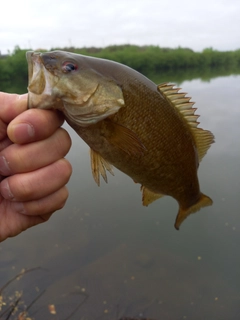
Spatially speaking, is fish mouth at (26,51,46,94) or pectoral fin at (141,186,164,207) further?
pectoral fin at (141,186,164,207)

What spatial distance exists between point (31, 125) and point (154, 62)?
43391 mm

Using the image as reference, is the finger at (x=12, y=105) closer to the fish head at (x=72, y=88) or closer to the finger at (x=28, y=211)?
the fish head at (x=72, y=88)

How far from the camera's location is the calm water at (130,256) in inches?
194

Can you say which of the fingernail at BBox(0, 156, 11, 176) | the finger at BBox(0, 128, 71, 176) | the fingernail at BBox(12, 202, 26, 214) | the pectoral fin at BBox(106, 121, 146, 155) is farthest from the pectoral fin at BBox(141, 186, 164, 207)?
the fingernail at BBox(0, 156, 11, 176)

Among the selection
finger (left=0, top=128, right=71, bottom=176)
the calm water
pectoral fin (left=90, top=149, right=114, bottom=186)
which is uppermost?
finger (left=0, top=128, right=71, bottom=176)

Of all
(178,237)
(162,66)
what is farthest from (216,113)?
(162,66)

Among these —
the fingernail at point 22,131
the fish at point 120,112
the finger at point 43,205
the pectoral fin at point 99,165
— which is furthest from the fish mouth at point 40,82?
the finger at point 43,205

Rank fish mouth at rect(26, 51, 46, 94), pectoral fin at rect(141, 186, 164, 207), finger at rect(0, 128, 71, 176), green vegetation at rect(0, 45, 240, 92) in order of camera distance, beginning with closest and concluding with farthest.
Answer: fish mouth at rect(26, 51, 46, 94) → finger at rect(0, 128, 71, 176) → pectoral fin at rect(141, 186, 164, 207) → green vegetation at rect(0, 45, 240, 92)

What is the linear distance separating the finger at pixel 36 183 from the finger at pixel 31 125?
199 millimetres

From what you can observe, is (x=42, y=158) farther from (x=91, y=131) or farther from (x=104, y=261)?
(x=104, y=261)

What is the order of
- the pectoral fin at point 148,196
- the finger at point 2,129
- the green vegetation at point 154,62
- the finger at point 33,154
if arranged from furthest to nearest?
the green vegetation at point 154,62
the pectoral fin at point 148,196
the finger at point 2,129
the finger at point 33,154

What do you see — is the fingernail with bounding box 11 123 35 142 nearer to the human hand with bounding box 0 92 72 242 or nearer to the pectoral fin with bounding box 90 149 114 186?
the human hand with bounding box 0 92 72 242

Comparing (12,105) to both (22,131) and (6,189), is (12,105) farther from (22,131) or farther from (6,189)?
(6,189)

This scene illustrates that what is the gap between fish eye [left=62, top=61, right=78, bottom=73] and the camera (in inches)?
59.4
